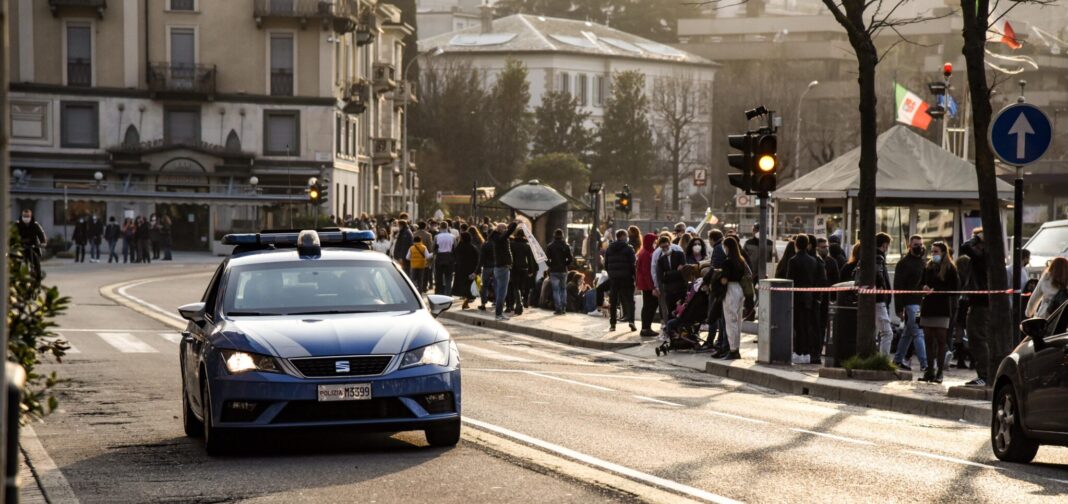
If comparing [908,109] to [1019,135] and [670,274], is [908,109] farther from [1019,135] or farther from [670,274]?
[1019,135]

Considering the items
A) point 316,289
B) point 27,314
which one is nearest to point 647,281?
point 316,289

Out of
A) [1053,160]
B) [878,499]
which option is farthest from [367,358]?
[1053,160]

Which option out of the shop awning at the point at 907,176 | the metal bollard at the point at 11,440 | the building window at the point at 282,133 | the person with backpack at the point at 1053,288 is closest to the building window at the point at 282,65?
the building window at the point at 282,133

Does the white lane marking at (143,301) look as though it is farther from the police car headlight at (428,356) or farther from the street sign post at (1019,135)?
the police car headlight at (428,356)

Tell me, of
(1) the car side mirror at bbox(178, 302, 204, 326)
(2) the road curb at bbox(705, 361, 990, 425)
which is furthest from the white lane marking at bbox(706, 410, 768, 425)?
(1) the car side mirror at bbox(178, 302, 204, 326)

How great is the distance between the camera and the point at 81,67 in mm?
71562

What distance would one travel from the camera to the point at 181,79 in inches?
2842

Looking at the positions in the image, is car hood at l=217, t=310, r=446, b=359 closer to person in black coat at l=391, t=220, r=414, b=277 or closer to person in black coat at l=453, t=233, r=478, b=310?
person in black coat at l=453, t=233, r=478, b=310

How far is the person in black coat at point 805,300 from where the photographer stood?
22047 mm

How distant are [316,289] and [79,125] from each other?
6275 centimetres

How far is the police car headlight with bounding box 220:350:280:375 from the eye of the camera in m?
11.0

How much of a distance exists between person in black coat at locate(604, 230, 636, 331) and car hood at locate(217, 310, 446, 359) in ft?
49.0

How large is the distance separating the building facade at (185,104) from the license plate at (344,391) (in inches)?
2270

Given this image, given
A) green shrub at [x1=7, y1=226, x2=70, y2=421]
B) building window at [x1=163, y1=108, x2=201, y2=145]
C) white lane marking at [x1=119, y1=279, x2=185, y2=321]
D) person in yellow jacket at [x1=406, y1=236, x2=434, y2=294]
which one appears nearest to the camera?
green shrub at [x1=7, y1=226, x2=70, y2=421]
